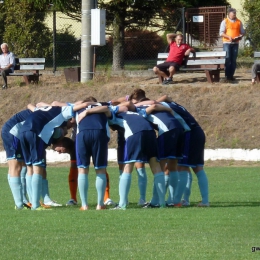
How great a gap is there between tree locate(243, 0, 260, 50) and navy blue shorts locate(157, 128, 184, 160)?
22.3 m

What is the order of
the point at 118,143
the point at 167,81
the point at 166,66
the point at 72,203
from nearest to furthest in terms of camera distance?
1. the point at 118,143
2. the point at 72,203
3. the point at 166,66
4. the point at 167,81

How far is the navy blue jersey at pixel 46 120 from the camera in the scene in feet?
39.7

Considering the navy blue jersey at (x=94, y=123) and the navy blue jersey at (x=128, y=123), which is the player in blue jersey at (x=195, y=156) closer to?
the navy blue jersey at (x=128, y=123)

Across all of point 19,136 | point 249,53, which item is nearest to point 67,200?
point 19,136

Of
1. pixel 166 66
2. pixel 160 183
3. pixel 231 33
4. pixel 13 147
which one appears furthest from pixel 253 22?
pixel 160 183

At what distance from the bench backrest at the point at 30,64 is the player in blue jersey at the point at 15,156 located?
15249 millimetres

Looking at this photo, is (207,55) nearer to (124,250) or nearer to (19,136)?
(19,136)

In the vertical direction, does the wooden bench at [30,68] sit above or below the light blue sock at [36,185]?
above

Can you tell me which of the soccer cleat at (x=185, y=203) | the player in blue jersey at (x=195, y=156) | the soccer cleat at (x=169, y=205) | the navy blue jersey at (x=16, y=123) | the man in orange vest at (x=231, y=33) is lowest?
the soccer cleat at (x=185, y=203)

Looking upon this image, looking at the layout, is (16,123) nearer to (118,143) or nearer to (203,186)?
(118,143)

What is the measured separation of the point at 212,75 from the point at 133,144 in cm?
1455

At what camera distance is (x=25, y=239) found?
9156 millimetres

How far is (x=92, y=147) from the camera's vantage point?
1187 cm

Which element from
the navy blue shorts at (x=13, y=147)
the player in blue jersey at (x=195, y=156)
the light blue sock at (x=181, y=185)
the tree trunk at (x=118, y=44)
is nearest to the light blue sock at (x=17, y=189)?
the navy blue shorts at (x=13, y=147)
